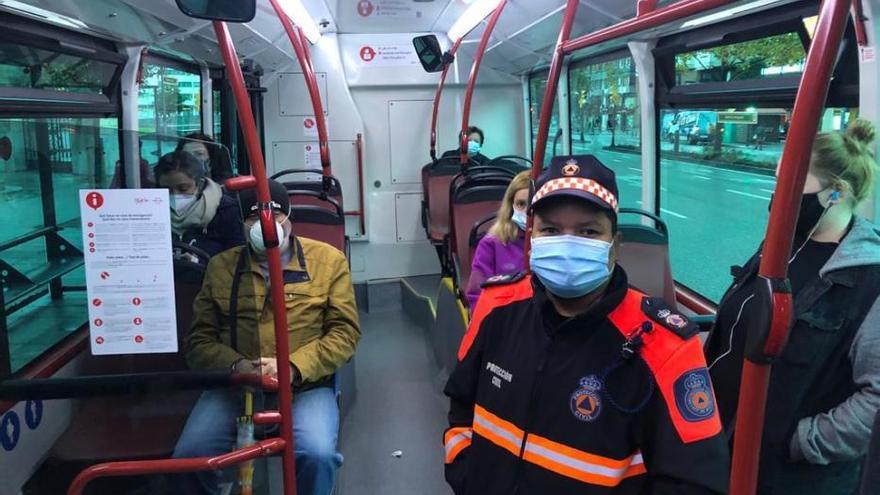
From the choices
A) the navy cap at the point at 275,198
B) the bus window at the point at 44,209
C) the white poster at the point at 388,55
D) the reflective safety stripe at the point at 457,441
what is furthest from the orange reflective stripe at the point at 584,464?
the white poster at the point at 388,55

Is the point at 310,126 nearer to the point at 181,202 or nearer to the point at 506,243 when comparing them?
the point at 506,243

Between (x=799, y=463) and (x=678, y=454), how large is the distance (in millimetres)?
851

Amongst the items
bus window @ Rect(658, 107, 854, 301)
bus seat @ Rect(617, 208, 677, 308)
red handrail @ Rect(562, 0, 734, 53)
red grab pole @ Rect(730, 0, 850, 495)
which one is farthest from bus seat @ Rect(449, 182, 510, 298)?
red grab pole @ Rect(730, 0, 850, 495)

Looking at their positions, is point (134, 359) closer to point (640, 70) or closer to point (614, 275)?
point (614, 275)

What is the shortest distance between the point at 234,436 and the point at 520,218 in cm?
205

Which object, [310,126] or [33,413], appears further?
[310,126]

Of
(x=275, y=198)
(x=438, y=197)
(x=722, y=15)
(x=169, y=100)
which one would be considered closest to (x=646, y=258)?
(x=722, y=15)

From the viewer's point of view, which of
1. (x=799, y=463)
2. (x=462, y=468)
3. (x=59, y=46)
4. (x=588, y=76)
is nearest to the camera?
(x=462, y=468)

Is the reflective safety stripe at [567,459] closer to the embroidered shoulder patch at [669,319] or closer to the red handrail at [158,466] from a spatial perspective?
the embroidered shoulder patch at [669,319]

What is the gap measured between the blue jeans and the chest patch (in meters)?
1.00

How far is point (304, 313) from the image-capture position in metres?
2.78

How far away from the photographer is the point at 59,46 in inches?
110

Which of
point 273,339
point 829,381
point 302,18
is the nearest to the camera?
point 829,381

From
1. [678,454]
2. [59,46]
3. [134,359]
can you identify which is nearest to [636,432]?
[678,454]
